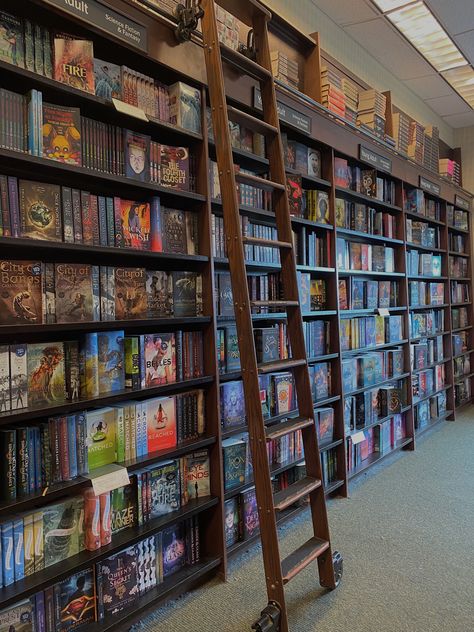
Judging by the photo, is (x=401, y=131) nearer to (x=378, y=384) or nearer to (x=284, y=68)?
(x=284, y=68)

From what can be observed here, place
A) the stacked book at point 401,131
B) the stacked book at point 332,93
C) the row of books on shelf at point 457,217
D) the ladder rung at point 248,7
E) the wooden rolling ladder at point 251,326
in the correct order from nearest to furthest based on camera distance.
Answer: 1. the wooden rolling ladder at point 251,326
2. the ladder rung at point 248,7
3. the stacked book at point 332,93
4. the stacked book at point 401,131
5. the row of books on shelf at point 457,217

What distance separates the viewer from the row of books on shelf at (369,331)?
10.9 ft

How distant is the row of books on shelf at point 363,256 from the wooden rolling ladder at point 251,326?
1212 millimetres

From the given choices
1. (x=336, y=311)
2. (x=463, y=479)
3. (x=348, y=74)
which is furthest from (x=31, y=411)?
(x=348, y=74)

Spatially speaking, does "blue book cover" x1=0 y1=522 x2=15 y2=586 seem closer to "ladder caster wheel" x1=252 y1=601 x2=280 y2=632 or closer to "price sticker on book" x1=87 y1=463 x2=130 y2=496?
"price sticker on book" x1=87 y1=463 x2=130 y2=496

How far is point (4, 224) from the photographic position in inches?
59.1

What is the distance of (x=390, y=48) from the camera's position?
3.89 m

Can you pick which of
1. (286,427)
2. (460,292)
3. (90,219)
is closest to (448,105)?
(460,292)

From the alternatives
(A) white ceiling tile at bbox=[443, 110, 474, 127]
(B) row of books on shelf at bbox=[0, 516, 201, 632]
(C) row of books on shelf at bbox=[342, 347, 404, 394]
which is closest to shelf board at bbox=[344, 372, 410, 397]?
(C) row of books on shelf at bbox=[342, 347, 404, 394]

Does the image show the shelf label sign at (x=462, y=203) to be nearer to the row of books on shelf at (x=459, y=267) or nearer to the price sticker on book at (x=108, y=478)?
the row of books on shelf at (x=459, y=267)

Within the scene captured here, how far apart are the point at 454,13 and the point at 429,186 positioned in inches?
57.9

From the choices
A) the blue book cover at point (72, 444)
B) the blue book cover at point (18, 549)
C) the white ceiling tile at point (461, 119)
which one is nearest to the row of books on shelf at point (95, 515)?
the blue book cover at point (18, 549)

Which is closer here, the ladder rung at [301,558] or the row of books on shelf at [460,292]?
the ladder rung at [301,558]

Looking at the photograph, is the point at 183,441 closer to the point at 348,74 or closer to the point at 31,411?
the point at 31,411
